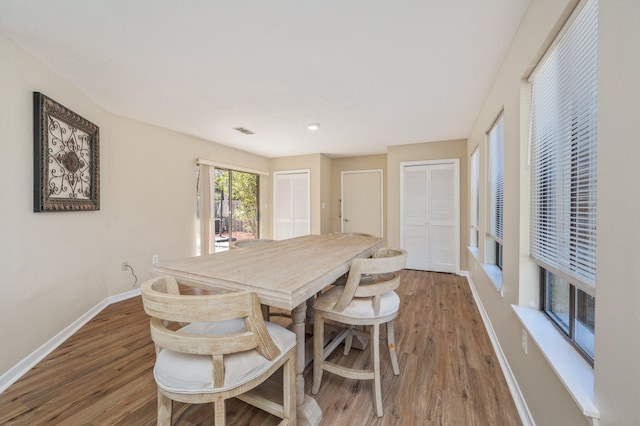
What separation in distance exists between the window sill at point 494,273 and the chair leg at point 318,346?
1.43m

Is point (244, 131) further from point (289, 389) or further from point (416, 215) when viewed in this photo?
point (289, 389)

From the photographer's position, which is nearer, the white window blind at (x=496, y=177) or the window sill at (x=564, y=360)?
the window sill at (x=564, y=360)

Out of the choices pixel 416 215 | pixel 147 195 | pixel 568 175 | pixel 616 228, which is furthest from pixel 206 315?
pixel 416 215

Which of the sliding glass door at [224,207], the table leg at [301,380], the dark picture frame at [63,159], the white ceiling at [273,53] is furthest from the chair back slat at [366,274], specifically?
the sliding glass door at [224,207]

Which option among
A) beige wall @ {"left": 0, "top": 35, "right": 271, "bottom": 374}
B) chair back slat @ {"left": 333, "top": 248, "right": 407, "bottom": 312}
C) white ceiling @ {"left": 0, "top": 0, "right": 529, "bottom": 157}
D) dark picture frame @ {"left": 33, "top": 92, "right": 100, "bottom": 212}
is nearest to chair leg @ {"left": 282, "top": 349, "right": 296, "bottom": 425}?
chair back slat @ {"left": 333, "top": 248, "right": 407, "bottom": 312}

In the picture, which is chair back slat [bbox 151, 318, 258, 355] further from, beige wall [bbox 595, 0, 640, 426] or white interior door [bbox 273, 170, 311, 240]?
white interior door [bbox 273, 170, 311, 240]

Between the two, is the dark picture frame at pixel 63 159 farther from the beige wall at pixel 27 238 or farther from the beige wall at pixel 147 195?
the beige wall at pixel 147 195

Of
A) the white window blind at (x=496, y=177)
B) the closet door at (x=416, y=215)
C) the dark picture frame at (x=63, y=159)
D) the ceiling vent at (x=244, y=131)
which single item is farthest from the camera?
the closet door at (x=416, y=215)

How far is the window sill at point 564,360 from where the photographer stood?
0.83m

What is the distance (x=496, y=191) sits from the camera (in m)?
2.36

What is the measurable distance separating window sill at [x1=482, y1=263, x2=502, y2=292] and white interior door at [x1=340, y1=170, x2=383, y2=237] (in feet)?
10.0

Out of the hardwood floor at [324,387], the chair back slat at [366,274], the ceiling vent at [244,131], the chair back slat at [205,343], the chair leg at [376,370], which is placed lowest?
the hardwood floor at [324,387]

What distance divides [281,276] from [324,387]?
0.94 m

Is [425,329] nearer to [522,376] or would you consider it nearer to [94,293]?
[522,376]
